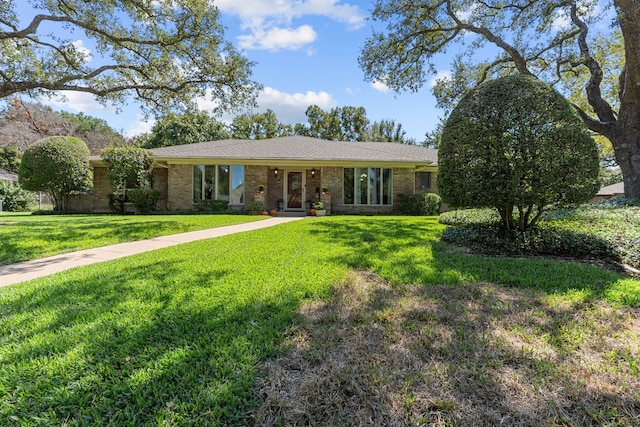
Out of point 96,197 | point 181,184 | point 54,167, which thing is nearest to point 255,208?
point 181,184

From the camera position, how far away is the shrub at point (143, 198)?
543 inches

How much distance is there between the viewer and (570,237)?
5109 millimetres

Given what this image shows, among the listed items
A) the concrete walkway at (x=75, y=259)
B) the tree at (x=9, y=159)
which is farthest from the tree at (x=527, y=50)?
the tree at (x=9, y=159)

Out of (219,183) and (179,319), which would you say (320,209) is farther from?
(179,319)

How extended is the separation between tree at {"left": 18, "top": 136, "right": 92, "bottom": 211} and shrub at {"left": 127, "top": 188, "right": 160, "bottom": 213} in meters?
3.62

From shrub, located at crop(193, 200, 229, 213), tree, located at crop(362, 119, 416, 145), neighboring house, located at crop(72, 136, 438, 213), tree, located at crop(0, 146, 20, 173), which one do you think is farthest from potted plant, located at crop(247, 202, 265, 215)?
tree, located at crop(362, 119, 416, 145)

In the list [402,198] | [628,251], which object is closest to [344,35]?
[402,198]

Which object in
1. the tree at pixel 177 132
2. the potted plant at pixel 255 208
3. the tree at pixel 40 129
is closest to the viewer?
the potted plant at pixel 255 208

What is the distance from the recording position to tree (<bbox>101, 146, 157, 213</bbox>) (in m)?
13.8

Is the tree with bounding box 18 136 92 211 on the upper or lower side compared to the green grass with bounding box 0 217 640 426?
upper

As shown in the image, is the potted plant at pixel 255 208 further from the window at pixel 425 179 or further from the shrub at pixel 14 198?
the shrub at pixel 14 198

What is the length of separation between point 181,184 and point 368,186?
926cm

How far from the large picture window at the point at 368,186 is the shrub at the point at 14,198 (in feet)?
69.5

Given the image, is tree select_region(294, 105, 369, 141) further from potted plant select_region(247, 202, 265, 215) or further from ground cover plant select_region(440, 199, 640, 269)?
ground cover plant select_region(440, 199, 640, 269)
